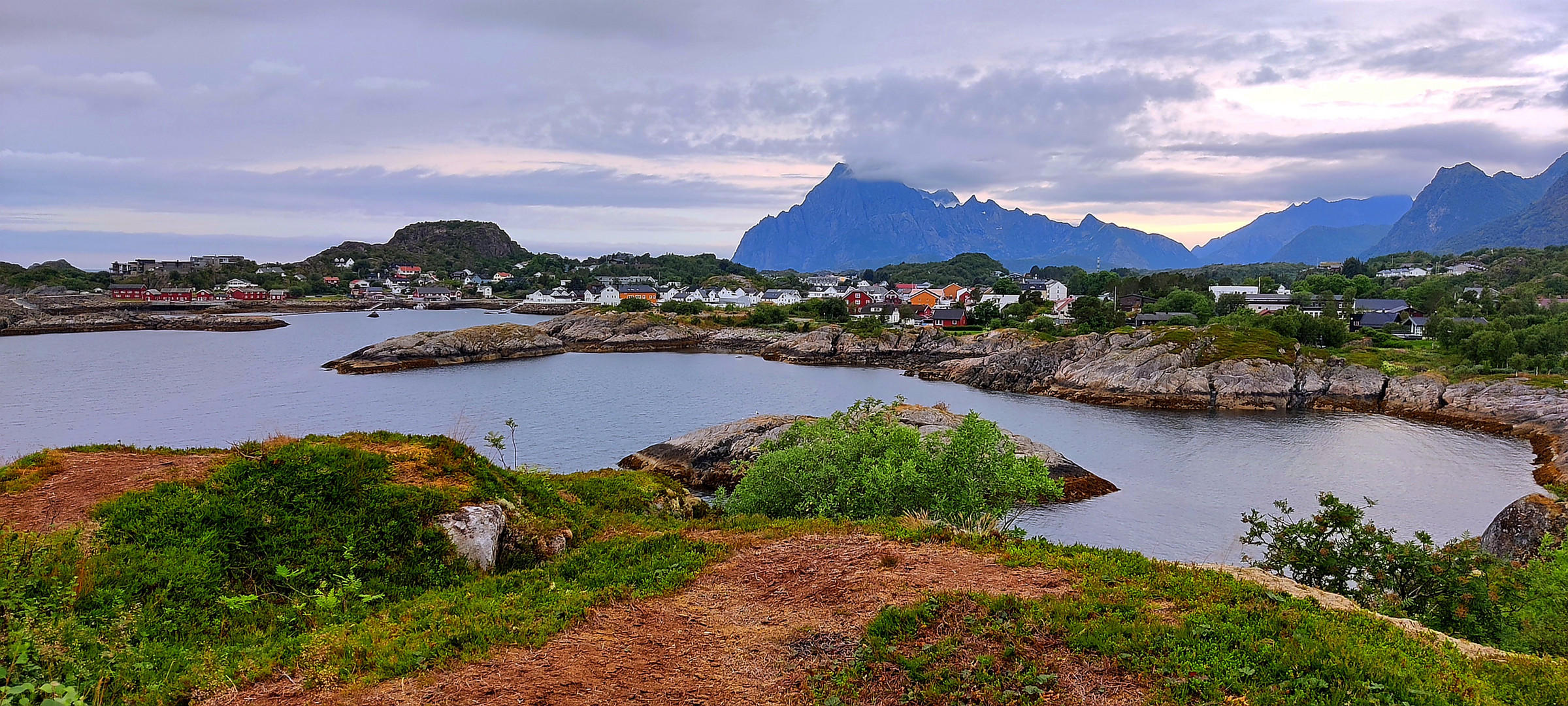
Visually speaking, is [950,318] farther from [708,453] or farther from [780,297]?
[708,453]

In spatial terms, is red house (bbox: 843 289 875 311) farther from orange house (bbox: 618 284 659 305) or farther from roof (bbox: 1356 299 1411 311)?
roof (bbox: 1356 299 1411 311)

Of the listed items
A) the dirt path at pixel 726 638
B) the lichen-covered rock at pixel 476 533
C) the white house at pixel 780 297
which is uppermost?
the white house at pixel 780 297

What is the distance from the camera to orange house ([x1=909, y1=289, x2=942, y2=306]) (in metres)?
110

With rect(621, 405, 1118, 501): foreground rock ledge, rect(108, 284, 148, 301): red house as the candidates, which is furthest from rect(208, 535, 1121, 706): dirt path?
rect(108, 284, 148, 301): red house

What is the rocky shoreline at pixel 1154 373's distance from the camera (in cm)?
4338

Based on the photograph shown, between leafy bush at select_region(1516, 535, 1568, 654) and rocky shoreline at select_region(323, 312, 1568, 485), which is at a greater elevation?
leafy bush at select_region(1516, 535, 1568, 654)

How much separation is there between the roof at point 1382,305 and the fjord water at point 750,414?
49.1 meters

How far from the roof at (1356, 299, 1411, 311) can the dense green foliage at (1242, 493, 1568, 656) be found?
8918 cm

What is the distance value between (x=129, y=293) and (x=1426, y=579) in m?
173

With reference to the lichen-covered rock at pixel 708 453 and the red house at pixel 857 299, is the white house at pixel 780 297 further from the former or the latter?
the lichen-covered rock at pixel 708 453

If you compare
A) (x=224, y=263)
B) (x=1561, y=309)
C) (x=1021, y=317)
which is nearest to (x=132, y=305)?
(x=224, y=263)

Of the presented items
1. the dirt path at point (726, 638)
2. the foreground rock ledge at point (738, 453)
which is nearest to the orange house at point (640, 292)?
the foreground rock ledge at point (738, 453)

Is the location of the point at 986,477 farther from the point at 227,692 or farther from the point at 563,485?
the point at 227,692

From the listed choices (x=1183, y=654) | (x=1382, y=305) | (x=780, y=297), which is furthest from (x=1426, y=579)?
(x=780, y=297)
